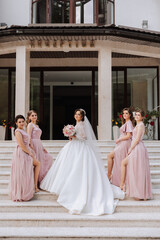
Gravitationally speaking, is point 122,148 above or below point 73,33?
below

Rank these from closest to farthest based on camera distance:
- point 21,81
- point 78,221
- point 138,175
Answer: point 78,221 < point 138,175 < point 21,81

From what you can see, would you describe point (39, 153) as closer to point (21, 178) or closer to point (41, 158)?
point (41, 158)

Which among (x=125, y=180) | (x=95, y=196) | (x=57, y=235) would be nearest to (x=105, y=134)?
(x=125, y=180)

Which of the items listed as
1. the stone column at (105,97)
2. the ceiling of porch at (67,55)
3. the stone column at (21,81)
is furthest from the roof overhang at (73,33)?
the ceiling of porch at (67,55)

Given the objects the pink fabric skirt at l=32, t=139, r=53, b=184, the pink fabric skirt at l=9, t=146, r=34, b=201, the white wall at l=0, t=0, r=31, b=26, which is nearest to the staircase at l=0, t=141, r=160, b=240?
the pink fabric skirt at l=9, t=146, r=34, b=201

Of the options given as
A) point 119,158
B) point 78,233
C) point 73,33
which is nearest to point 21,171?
point 78,233

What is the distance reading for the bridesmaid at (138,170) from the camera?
560cm

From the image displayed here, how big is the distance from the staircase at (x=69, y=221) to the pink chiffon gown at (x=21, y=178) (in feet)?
0.51

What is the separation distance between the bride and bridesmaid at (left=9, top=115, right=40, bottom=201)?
0.46 meters

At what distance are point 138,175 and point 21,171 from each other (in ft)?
7.49

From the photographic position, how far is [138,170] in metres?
5.66

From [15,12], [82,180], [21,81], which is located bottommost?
[82,180]

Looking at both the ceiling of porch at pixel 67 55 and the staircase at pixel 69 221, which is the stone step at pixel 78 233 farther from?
the ceiling of porch at pixel 67 55

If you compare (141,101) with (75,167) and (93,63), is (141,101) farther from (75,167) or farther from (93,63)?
(75,167)
